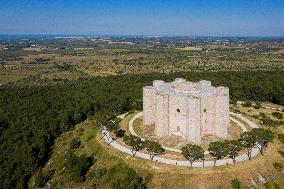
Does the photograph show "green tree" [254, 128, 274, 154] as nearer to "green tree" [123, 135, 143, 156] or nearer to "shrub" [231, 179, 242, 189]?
"shrub" [231, 179, 242, 189]

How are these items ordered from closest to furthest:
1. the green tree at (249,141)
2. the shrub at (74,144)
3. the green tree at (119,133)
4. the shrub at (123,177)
Answer: 1. the shrub at (123,177)
2. the green tree at (249,141)
3. the green tree at (119,133)
4. the shrub at (74,144)

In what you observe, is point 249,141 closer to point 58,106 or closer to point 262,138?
point 262,138

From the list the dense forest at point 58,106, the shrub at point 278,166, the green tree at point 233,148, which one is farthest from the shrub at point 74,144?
the shrub at point 278,166

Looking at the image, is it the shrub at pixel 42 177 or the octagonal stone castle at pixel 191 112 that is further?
the octagonal stone castle at pixel 191 112

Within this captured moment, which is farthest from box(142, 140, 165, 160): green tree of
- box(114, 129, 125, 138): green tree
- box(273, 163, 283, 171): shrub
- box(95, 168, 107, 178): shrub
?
box(273, 163, 283, 171): shrub

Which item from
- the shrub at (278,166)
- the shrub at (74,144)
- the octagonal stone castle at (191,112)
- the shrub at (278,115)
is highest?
the octagonal stone castle at (191,112)

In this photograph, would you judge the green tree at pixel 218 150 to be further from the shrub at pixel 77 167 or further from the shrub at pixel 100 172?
the shrub at pixel 77 167

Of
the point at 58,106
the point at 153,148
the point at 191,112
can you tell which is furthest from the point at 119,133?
the point at 58,106
